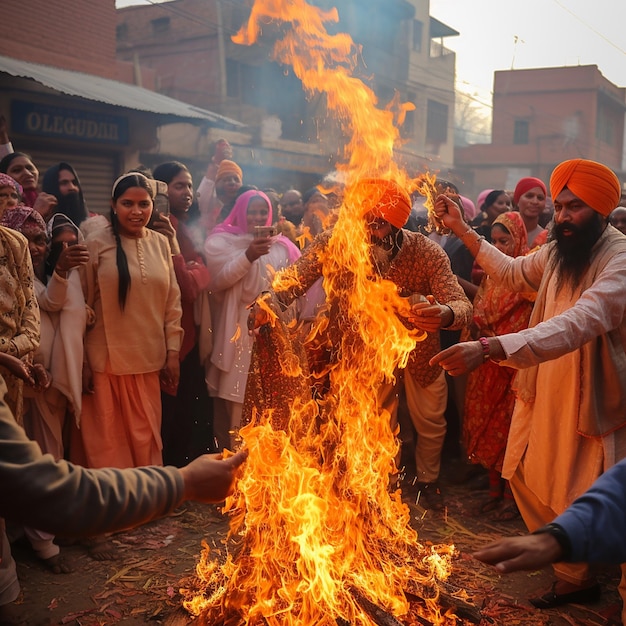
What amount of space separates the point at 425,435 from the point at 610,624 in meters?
2.33

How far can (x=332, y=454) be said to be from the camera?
4.58m

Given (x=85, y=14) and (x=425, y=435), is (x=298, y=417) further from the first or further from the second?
(x=85, y=14)

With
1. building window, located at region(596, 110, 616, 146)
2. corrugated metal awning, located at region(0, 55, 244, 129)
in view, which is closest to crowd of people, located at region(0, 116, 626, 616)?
corrugated metal awning, located at region(0, 55, 244, 129)

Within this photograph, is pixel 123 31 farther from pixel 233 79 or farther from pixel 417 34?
pixel 417 34

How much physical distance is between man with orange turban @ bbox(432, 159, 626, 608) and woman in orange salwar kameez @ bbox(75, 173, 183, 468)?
2.85 m

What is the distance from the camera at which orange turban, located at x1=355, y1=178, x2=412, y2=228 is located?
4.88 metres

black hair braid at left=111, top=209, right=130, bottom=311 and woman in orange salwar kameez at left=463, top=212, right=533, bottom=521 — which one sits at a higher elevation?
black hair braid at left=111, top=209, right=130, bottom=311

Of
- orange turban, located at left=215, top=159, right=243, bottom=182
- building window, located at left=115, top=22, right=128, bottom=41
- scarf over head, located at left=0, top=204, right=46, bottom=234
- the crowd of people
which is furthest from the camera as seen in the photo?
building window, located at left=115, top=22, right=128, bottom=41

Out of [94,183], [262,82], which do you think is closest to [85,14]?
[94,183]

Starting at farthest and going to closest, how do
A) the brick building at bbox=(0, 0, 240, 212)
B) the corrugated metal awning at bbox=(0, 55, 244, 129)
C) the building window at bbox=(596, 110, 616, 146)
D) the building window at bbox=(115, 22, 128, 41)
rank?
the building window at bbox=(596, 110, 616, 146)
the building window at bbox=(115, 22, 128, 41)
the brick building at bbox=(0, 0, 240, 212)
the corrugated metal awning at bbox=(0, 55, 244, 129)

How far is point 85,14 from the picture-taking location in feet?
54.5

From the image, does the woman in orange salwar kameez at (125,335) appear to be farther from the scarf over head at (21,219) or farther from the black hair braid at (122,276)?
the scarf over head at (21,219)

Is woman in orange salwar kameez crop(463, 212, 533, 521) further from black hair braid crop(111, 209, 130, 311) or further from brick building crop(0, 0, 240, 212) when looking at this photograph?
brick building crop(0, 0, 240, 212)

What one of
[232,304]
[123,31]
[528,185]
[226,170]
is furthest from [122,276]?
[123,31]
